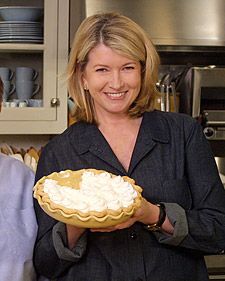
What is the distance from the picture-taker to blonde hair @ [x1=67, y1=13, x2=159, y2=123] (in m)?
1.03

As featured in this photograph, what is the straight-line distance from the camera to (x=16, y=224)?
1022 mm

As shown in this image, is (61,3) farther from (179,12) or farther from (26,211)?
(26,211)

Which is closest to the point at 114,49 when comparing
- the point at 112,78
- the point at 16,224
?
the point at 112,78

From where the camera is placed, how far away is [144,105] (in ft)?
3.73

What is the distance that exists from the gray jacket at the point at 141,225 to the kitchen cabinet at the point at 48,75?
2.79ft

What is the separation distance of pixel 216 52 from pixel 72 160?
126cm

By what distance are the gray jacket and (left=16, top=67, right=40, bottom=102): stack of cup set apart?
881mm

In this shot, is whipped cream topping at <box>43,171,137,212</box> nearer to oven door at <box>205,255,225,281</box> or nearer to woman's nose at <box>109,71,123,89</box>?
woman's nose at <box>109,71,123,89</box>

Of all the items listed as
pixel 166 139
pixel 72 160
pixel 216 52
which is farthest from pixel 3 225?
pixel 216 52

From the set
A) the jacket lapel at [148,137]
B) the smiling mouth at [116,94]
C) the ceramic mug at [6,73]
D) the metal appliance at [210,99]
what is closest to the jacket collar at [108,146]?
the jacket lapel at [148,137]

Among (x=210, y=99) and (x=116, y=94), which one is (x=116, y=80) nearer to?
(x=116, y=94)

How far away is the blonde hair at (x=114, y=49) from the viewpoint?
3.39 feet

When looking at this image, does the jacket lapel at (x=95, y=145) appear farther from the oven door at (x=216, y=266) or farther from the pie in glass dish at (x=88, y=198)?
the oven door at (x=216, y=266)

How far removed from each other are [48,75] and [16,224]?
1.01 meters
